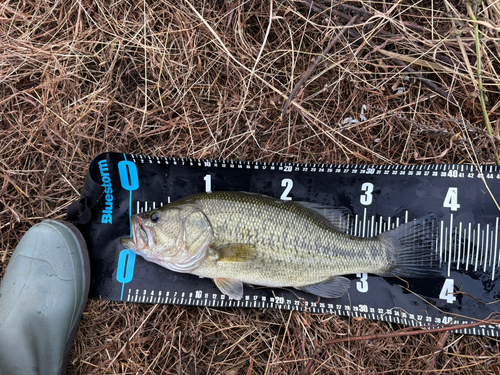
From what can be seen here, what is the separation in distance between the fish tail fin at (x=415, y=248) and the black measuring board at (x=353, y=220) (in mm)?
69

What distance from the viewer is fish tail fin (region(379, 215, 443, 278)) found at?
2732 mm

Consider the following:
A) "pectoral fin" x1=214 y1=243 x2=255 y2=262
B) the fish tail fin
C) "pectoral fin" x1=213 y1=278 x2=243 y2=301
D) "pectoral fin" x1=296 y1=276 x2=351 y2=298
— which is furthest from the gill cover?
the fish tail fin

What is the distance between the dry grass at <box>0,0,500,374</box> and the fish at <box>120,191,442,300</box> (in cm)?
50

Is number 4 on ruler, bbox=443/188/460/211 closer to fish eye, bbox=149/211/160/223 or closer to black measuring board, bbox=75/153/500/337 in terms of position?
black measuring board, bbox=75/153/500/337

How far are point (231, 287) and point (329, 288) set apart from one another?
2.84 feet

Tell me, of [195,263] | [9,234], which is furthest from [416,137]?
[9,234]

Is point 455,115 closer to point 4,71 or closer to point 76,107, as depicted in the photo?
point 76,107

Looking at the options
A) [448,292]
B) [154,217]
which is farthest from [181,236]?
[448,292]

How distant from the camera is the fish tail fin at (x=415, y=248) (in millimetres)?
2732

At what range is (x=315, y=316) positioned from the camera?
2850 millimetres

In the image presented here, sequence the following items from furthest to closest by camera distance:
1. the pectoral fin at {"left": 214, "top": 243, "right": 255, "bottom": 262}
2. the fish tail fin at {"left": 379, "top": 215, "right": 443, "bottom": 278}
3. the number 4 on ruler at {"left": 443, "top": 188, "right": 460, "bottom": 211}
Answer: the number 4 on ruler at {"left": 443, "top": 188, "right": 460, "bottom": 211}
the fish tail fin at {"left": 379, "top": 215, "right": 443, "bottom": 278}
the pectoral fin at {"left": 214, "top": 243, "right": 255, "bottom": 262}

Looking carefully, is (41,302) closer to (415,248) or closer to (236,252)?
(236,252)

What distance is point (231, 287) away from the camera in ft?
8.99

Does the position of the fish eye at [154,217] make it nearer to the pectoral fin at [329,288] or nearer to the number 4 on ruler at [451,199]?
the pectoral fin at [329,288]
